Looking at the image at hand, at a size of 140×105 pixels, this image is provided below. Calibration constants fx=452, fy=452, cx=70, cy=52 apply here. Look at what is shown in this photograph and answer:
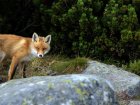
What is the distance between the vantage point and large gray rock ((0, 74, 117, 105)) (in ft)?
22.2

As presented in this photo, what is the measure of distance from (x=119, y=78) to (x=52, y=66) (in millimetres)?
1992

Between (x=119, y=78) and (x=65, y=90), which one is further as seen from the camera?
(x=119, y=78)

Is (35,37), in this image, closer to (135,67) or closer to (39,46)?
(39,46)

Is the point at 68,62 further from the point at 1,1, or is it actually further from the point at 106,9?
the point at 1,1

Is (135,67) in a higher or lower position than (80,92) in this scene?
lower

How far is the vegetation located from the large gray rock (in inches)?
141

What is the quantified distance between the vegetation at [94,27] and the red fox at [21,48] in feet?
3.87

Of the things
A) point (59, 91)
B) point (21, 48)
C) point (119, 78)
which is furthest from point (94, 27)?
point (59, 91)

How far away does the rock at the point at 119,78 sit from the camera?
927 cm

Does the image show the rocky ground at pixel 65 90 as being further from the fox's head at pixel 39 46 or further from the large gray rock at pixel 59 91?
the fox's head at pixel 39 46

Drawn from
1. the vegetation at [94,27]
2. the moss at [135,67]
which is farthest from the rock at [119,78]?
the vegetation at [94,27]

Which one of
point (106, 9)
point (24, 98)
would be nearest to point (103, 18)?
point (106, 9)

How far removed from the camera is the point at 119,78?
32.6 ft

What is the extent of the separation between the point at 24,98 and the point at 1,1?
637 centimetres
